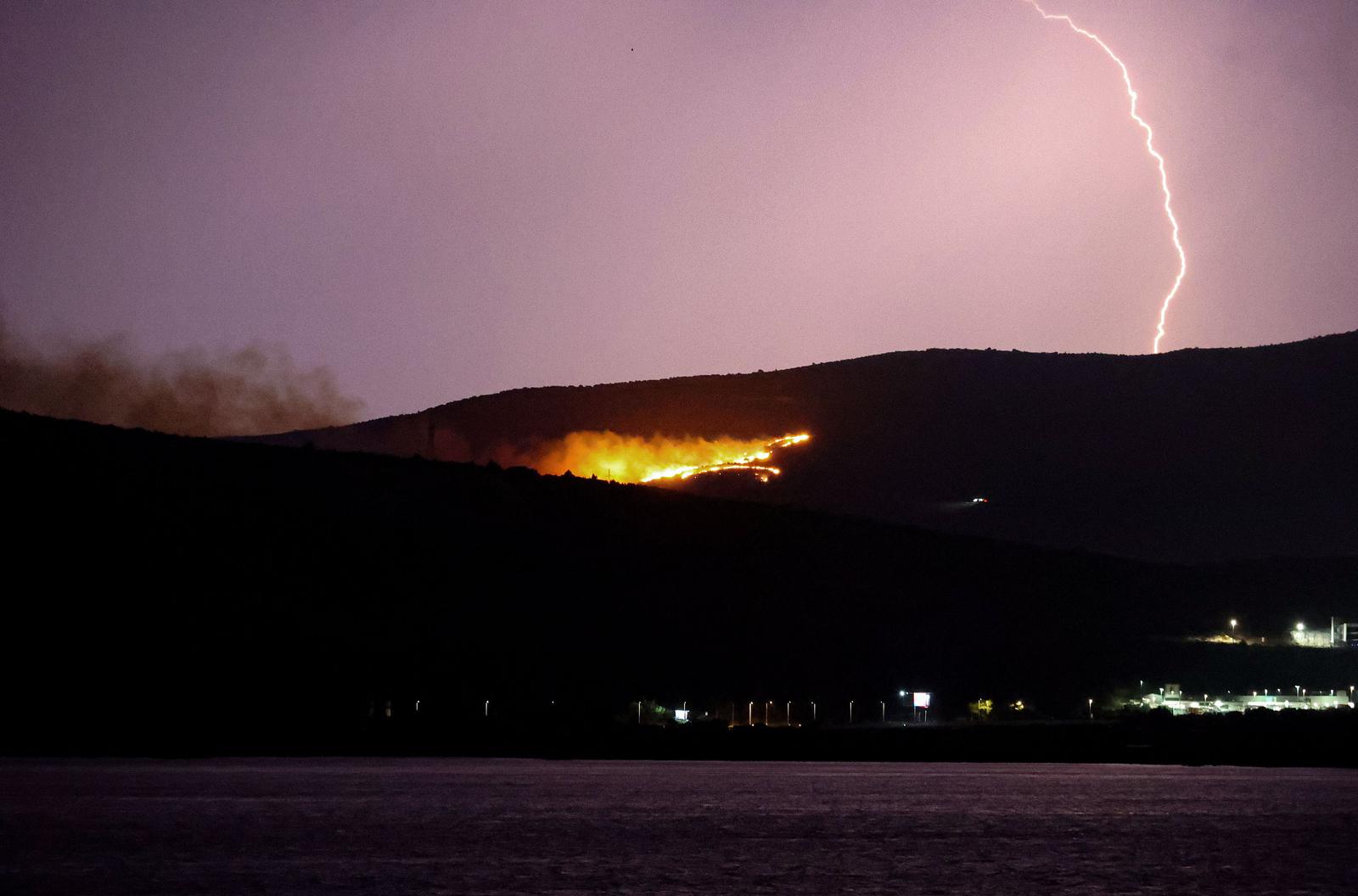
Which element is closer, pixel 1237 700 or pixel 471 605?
pixel 471 605

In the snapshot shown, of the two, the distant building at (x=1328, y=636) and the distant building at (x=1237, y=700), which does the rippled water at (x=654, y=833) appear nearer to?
the distant building at (x=1237, y=700)

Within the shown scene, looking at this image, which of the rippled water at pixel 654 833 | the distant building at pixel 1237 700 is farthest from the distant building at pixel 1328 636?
A: the rippled water at pixel 654 833

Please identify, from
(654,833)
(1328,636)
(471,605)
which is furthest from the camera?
(1328,636)

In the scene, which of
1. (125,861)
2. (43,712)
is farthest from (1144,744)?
(125,861)

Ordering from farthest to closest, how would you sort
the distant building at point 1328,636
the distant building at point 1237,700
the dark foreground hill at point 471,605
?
the distant building at point 1328,636
the distant building at point 1237,700
the dark foreground hill at point 471,605

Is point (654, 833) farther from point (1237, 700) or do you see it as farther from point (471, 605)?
point (1237, 700)

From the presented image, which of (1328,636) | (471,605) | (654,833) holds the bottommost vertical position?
(654,833)

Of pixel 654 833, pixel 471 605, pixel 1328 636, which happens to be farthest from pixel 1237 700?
pixel 654 833
